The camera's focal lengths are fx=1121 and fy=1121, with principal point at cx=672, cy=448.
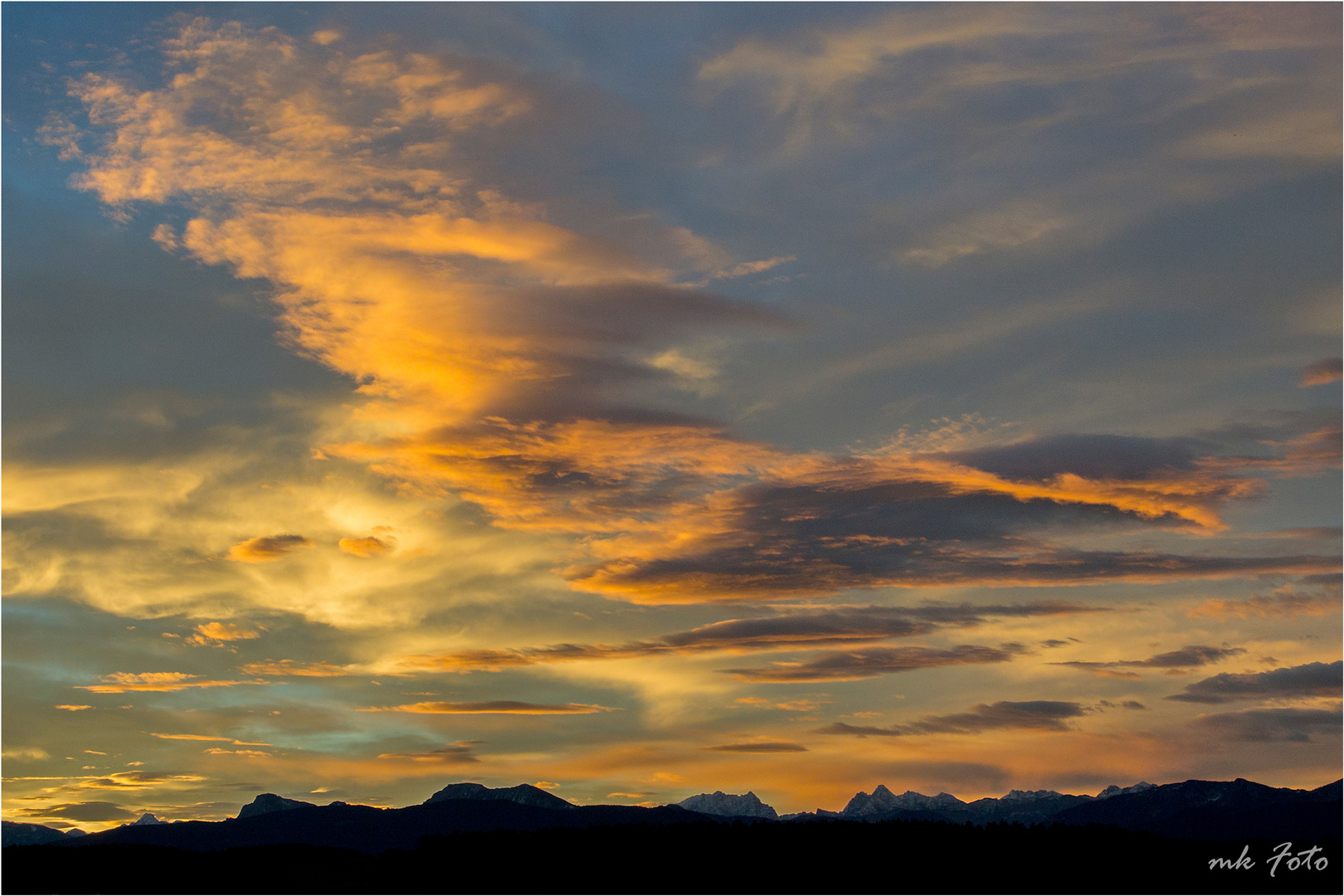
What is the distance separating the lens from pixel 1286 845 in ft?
447
